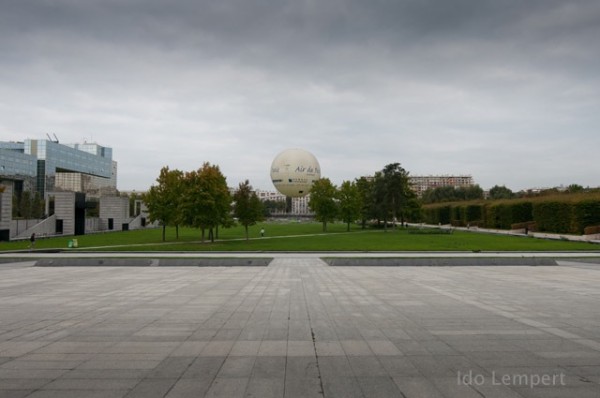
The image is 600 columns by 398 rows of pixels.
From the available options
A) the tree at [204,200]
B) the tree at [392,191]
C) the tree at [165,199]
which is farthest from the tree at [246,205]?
the tree at [392,191]

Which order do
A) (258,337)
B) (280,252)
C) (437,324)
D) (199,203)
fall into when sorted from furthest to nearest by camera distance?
(199,203), (280,252), (437,324), (258,337)

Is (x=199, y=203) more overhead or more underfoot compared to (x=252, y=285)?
more overhead

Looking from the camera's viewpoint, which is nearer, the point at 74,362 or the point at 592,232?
the point at 74,362

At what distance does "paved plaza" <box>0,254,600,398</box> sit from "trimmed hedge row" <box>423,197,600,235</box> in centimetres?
3865

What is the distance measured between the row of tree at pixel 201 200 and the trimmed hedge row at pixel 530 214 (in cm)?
3811

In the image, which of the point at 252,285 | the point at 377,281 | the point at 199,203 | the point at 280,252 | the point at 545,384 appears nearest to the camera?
the point at 545,384

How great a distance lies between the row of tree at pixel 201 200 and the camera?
118 feet

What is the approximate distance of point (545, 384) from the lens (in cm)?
557

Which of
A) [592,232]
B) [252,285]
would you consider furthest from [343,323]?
[592,232]

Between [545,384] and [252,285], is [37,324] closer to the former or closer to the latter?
[252,285]

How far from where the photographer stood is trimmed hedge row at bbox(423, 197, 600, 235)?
153ft

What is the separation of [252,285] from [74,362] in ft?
27.7

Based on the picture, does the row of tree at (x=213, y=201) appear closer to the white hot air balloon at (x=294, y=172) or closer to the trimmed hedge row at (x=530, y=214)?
the trimmed hedge row at (x=530, y=214)

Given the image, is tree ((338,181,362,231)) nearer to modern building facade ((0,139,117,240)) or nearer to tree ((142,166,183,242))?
tree ((142,166,183,242))
